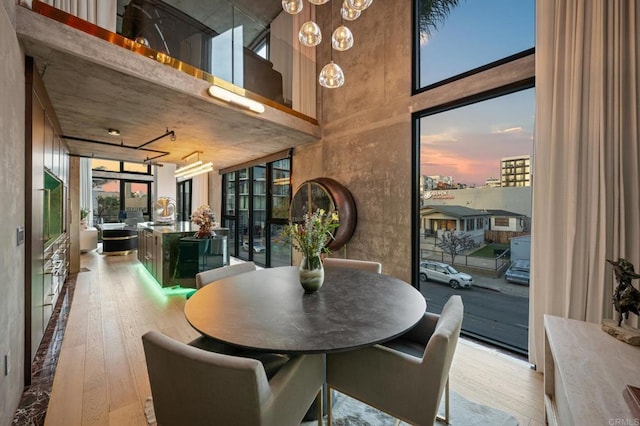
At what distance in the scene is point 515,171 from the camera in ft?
7.97

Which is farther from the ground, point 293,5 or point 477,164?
point 293,5

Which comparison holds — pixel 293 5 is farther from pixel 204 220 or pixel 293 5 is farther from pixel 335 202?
pixel 204 220

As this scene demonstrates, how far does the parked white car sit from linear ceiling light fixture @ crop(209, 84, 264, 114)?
9.07ft

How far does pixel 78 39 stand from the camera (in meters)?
2.02

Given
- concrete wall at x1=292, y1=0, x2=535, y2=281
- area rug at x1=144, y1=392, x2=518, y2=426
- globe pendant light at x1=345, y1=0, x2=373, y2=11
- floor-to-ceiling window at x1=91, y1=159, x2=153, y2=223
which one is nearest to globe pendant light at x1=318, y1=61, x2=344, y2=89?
globe pendant light at x1=345, y1=0, x2=373, y2=11

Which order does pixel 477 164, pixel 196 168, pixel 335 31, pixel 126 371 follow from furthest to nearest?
1. pixel 196 168
2. pixel 477 164
3. pixel 126 371
4. pixel 335 31

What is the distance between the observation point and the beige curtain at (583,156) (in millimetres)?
1763

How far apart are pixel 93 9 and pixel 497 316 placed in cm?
478

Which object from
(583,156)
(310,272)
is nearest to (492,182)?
(583,156)

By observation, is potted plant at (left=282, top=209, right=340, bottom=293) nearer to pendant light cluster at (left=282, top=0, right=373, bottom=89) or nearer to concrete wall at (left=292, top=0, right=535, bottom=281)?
pendant light cluster at (left=282, top=0, right=373, bottom=89)

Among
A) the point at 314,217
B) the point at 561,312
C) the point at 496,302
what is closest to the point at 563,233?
the point at 561,312

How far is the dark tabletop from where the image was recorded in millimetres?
1146

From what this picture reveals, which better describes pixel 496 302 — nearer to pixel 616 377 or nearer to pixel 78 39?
pixel 616 377

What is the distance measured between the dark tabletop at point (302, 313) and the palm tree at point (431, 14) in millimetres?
3013
